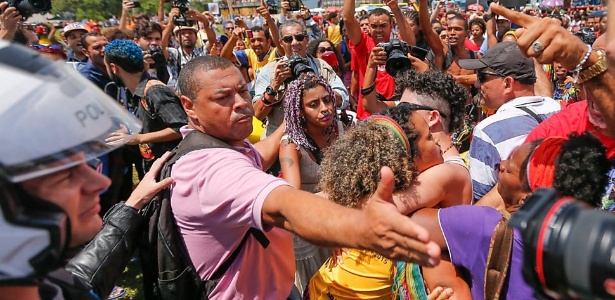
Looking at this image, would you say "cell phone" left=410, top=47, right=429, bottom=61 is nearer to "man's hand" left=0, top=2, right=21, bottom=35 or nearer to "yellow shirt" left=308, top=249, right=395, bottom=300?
"yellow shirt" left=308, top=249, right=395, bottom=300

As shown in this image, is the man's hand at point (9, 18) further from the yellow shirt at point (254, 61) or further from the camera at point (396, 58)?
the camera at point (396, 58)

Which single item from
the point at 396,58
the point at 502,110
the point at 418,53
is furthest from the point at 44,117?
the point at 418,53

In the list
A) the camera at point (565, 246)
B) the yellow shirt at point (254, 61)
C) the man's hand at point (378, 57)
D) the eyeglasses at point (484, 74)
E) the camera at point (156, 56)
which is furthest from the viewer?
the yellow shirt at point (254, 61)

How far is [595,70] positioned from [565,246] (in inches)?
39.9

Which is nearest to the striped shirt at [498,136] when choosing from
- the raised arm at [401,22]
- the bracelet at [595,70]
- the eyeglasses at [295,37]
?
the bracelet at [595,70]

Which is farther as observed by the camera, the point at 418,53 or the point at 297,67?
the point at 418,53

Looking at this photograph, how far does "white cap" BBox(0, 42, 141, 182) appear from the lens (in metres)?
0.84

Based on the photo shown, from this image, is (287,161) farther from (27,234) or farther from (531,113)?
(27,234)

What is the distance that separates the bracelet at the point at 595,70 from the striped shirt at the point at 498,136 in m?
1.00

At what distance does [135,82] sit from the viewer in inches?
153

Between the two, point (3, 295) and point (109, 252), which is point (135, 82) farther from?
point (3, 295)

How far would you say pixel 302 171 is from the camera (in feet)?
10.0

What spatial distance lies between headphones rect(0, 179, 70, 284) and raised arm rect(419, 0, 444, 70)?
4.26 m

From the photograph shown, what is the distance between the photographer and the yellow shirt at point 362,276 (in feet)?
7.07
